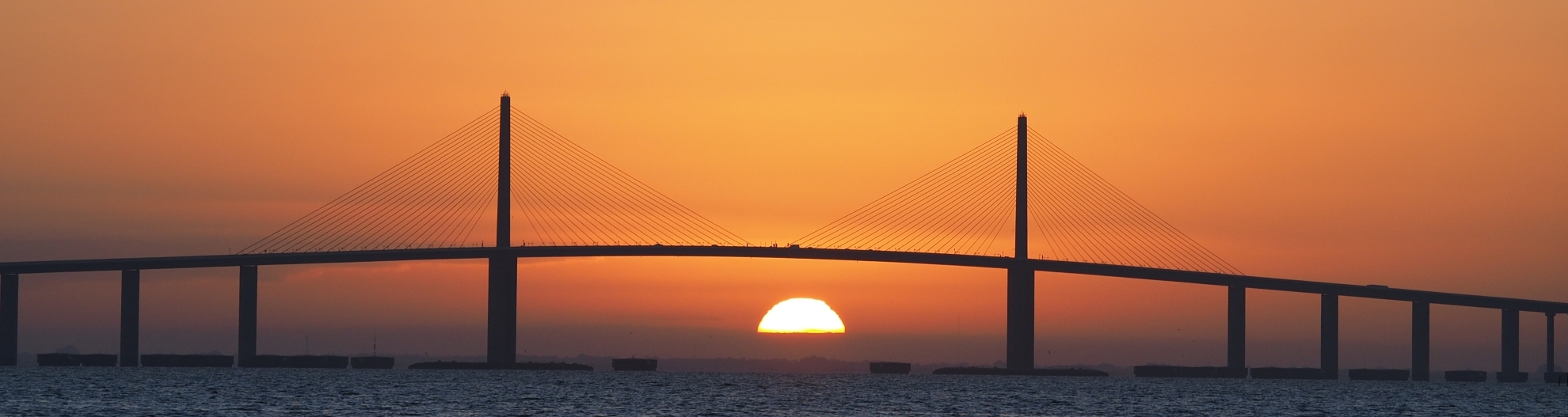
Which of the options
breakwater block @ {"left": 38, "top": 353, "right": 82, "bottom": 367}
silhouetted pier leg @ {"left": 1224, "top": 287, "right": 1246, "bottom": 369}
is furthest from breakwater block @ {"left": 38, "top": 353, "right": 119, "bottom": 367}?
silhouetted pier leg @ {"left": 1224, "top": 287, "right": 1246, "bottom": 369}

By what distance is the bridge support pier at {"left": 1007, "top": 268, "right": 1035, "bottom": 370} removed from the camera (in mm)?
126250

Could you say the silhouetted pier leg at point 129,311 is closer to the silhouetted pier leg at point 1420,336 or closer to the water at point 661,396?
the water at point 661,396

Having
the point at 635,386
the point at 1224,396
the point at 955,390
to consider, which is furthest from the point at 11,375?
the point at 1224,396

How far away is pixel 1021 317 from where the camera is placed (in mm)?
126812

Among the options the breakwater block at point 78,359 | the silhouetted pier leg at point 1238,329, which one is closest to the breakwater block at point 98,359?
the breakwater block at point 78,359

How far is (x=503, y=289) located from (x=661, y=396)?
32577 mm

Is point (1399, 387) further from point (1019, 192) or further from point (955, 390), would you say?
point (955, 390)

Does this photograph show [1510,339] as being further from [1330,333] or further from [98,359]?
[98,359]

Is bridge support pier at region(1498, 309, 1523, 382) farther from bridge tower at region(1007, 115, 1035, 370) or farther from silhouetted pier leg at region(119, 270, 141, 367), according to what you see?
silhouetted pier leg at region(119, 270, 141, 367)

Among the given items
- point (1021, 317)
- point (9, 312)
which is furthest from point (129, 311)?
point (1021, 317)

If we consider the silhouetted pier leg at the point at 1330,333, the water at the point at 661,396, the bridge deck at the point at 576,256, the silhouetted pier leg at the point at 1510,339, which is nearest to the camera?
the water at the point at 661,396

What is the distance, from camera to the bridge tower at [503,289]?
12394 centimetres

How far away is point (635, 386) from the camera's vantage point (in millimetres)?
112562

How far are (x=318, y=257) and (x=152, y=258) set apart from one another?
11.4m
